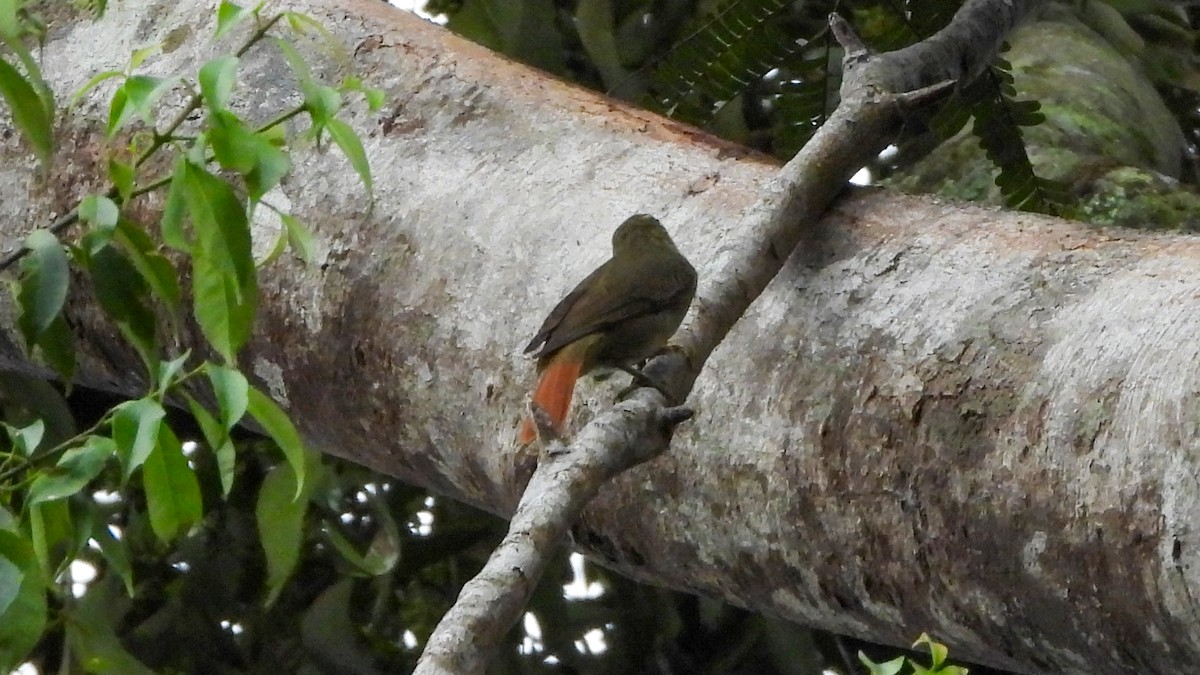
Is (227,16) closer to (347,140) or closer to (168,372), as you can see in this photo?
(347,140)

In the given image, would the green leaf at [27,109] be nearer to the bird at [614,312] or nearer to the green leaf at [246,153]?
the green leaf at [246,153]

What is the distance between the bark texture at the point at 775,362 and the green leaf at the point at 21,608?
1.81 ft

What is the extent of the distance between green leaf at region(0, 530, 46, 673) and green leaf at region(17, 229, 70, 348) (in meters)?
0.22

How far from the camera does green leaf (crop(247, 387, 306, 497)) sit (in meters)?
1.29

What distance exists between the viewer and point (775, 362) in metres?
1.51

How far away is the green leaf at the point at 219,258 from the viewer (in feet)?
4.00

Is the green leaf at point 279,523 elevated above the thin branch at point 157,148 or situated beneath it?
situated beneath

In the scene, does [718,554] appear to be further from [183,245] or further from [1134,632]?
[183,245]

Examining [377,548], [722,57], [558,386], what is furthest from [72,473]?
[377,548]

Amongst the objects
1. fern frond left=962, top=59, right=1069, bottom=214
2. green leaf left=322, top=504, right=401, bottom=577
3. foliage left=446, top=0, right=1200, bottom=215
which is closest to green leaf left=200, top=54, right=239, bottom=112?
foliage left=446, top=0, right=1200, bottom=215

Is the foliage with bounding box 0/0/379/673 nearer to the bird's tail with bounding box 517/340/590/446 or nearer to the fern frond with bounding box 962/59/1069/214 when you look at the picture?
the bird's tail with bounding box 517/340/590/446

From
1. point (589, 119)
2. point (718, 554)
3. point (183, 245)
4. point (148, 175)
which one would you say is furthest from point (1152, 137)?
point (183, 245)

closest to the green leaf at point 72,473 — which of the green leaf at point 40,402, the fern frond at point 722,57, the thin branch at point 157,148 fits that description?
the thin branch at point 157,148

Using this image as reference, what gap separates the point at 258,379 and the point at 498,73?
525mm
